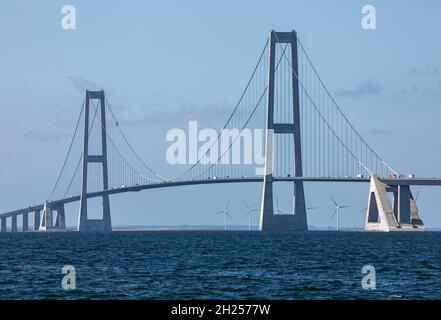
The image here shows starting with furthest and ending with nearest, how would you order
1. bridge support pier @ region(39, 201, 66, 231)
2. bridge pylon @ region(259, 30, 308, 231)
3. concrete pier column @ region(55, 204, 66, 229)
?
concrete pier column @ region(55, 204, 66, 229)
bridge support pier @ region(39, 201, 66, 231)
bridge pylon @ region(259, 30, 308, 231)

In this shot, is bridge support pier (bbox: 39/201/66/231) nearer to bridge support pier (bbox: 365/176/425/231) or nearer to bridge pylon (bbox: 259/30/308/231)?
bridge pylon (bbox: 259/30/308/231)

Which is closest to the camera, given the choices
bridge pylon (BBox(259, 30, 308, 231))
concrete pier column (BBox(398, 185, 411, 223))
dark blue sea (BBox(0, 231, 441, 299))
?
dark blue sea (BBox(0, 231, 441, 299))

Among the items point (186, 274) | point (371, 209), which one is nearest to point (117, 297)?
point (186, 274)

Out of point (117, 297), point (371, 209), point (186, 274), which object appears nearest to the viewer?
point (117, 297)

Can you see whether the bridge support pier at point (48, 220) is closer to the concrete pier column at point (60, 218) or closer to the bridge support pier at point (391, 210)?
the concrete pier column at point (60, 218)

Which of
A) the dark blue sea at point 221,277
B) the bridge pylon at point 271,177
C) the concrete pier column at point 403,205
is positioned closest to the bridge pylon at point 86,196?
the bridge pylon at point 271,177

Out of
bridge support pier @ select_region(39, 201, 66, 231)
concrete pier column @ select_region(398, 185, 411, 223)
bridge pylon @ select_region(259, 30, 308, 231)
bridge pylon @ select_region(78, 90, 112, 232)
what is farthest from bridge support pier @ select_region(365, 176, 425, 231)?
bridge support pier @ select_region(39, 201, 66, 231)
